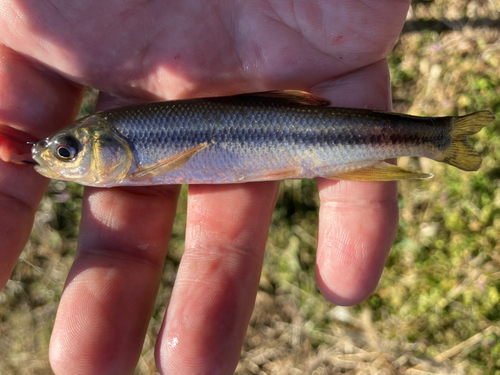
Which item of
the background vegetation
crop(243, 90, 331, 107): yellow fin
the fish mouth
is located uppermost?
crop(243, 90, 331, 107): yellow fin

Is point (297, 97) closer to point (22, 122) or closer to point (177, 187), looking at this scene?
point (177, 187)

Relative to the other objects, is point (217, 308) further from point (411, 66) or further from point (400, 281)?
point (411, 66)

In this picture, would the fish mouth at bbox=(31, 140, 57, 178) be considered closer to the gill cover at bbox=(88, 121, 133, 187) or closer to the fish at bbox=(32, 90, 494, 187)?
the fish at bbox=(32, 90, 494, 187)

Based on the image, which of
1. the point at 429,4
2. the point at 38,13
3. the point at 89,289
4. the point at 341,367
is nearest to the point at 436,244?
the point at 341,367

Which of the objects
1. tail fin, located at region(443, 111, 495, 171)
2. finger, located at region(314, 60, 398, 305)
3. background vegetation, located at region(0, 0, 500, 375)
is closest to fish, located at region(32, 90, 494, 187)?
tail fin, located at region(443, 111, 495, 171)

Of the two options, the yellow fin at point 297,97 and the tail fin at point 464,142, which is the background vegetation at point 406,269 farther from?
the yellow fin at point 297,97

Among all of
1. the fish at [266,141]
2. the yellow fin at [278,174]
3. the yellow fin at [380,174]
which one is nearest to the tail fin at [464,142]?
the fish at [266,141]

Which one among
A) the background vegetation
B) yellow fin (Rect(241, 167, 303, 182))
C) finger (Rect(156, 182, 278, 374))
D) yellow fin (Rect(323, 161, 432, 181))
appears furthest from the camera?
the background vegetation

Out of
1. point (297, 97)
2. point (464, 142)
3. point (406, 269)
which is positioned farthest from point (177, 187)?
point (406, 269)
